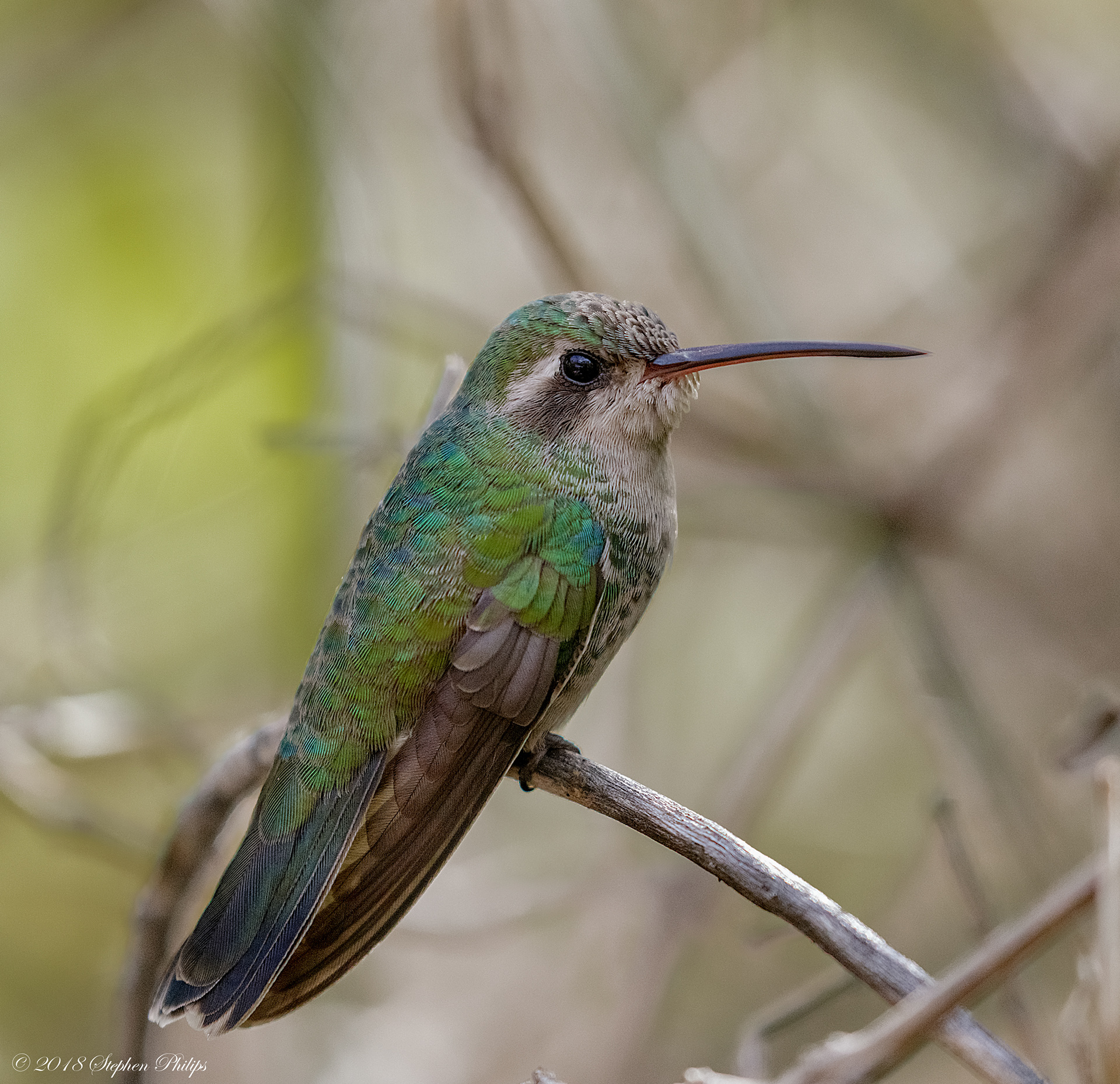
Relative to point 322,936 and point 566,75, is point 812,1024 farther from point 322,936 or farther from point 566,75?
point 566,75

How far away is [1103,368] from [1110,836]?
2.97 metres

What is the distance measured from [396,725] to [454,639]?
0.18 m

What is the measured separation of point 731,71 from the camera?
3990 millimetres

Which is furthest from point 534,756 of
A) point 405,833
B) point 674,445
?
point 674,445

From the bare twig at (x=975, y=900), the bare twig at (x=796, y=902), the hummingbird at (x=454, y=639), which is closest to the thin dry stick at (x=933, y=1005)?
the bare twig at (x=796, y=902)

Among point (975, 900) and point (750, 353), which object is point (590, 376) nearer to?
point (750, 353)

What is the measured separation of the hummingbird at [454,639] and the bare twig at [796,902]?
12.0 inches

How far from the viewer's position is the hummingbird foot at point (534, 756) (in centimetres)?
209

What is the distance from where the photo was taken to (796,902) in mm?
1521

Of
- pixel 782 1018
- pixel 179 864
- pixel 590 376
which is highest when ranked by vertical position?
pixel 590 376

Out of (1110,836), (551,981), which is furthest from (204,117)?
(1110,836)

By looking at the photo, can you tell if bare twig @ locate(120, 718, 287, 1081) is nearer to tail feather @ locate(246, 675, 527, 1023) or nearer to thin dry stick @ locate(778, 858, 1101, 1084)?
tail feather @ locate(246, 675, 527, 1023)

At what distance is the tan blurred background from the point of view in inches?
131

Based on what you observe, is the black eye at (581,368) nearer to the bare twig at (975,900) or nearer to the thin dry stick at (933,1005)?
the bare twig at (975,900)
